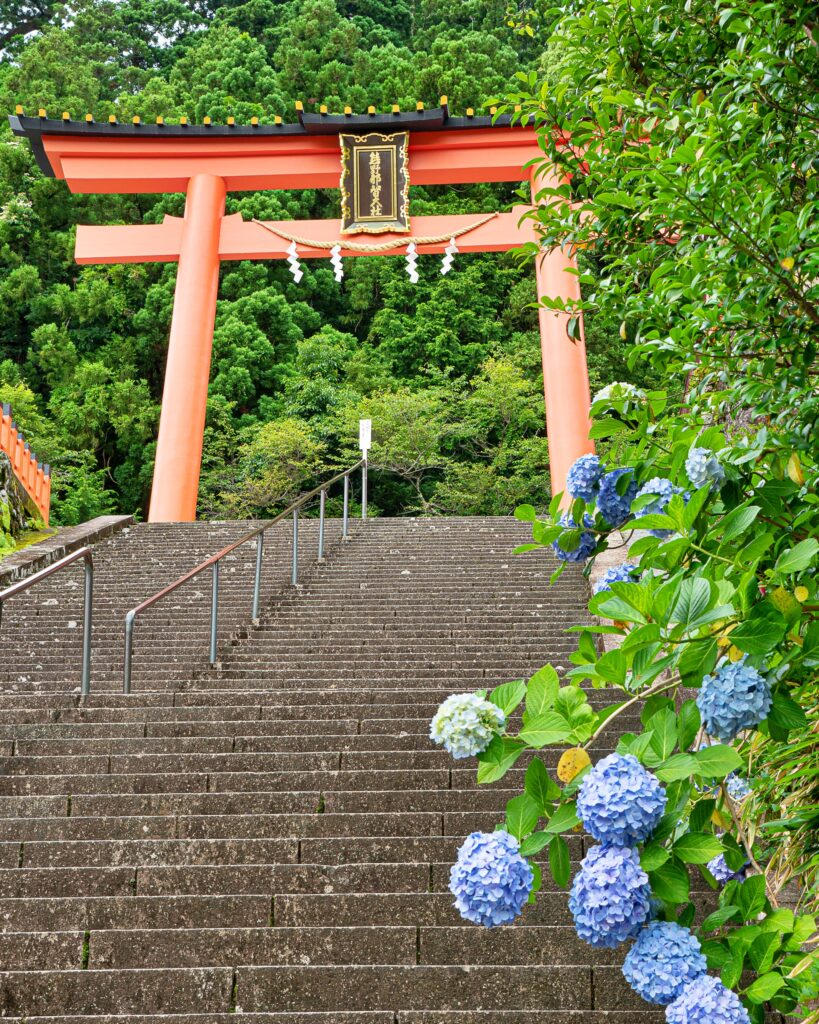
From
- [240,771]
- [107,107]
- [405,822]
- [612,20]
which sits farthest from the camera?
[107,107]

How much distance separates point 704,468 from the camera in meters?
1.71

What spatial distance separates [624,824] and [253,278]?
2130 cm

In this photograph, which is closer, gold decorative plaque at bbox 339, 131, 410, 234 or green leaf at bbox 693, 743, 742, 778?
green leaf at bbox 693, 743, 742, 778

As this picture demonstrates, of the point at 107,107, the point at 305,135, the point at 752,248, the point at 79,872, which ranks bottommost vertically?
the point at 79,872

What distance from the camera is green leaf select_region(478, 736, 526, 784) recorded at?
1.57 meters

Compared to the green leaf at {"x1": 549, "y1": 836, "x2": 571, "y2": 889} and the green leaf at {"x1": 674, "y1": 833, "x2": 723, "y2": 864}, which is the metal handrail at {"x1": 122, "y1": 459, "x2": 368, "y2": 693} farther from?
the green leaf at {"x1": 674, "y1": 833, "x2": 723, "y2": 864}

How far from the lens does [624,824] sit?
4.76 feet

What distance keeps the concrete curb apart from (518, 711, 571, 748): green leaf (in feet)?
22.1

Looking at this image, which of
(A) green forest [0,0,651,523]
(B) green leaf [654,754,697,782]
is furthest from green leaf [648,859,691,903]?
(A) green forest [0,0,651,523]

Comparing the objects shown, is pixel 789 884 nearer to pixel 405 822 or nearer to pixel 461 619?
pixel 405 822

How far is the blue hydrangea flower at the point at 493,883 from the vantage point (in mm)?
1498

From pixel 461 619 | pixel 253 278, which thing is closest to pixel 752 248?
pixel 461 619

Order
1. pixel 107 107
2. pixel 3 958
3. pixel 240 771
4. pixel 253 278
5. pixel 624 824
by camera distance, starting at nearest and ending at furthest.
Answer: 1. pixel 624 824
2. pixel 3 958
3. pixel 240 771
4. pixel 253 278
5. pixel 107 107

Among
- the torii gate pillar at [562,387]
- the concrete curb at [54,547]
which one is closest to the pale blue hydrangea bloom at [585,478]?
the concrete curb at [54,547]
